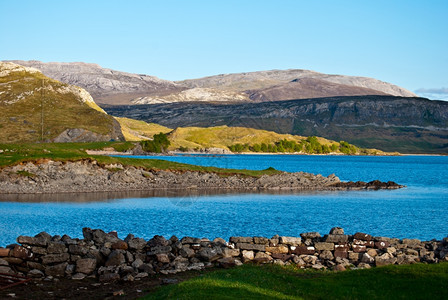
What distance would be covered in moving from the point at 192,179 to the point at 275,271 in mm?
57585

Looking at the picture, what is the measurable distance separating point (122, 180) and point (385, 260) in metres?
51.4

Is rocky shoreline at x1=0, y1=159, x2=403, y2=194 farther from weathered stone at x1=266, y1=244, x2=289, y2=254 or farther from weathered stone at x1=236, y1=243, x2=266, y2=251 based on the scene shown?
weathered stone at x1=266, y1=244, x2=289, y2=254

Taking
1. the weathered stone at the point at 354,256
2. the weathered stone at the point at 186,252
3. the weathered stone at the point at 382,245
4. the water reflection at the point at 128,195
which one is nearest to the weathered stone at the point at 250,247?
the weathered stone at the point at 186,252

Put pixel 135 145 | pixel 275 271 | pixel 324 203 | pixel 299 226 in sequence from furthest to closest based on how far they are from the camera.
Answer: pixel 135 145 → pixel 324 203 → pixel 299 226 → pixel 275 271

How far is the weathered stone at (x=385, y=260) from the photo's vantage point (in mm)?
23812

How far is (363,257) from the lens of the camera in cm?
2438

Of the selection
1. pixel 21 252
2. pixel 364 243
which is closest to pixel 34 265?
pixel 21 252

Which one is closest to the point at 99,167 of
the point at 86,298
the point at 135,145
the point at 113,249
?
the point at 113,249

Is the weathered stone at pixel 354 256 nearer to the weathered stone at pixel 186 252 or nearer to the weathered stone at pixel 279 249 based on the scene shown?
the weathered stone at pixel 279 249

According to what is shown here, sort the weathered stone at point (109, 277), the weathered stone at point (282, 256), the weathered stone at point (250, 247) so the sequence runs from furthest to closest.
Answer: the weathered stone at point (250, 247) < the weathered stone at point (282, 256) < the weathered stone at point (109, 277)

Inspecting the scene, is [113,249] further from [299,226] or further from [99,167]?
[99,167]

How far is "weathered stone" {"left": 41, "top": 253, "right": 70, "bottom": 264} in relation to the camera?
21688mm

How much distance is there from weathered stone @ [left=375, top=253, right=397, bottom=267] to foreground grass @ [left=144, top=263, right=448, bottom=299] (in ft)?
11.6

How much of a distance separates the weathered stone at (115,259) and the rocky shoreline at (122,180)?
39972mm
